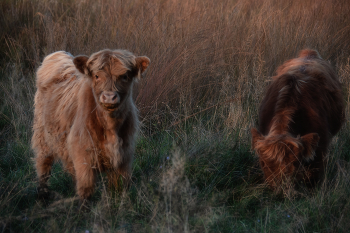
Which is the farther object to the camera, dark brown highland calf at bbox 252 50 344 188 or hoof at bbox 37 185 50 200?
hoof at bbox 37 185 50 200

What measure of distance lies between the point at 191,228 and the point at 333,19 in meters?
6.77

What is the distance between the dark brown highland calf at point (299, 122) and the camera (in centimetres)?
371

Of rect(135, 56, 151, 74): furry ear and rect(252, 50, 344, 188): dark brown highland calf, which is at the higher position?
rect(135, 56, 151, 74): furry ear

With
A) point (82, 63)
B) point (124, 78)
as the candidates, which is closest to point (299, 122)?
point (124, 78)

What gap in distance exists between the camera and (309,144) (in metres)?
3.71

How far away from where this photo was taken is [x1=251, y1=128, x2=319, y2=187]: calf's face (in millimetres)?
3678

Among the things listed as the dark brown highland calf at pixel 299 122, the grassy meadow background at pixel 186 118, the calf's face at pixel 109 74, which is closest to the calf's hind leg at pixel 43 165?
the grassy meadow background at pixel 186 118

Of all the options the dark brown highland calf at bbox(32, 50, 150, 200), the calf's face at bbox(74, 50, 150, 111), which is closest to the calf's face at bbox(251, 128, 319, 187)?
the dark brown highland calf at bbox(32, 50, 150, 200)

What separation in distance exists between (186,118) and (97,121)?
174 cm

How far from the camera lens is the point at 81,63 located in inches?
139

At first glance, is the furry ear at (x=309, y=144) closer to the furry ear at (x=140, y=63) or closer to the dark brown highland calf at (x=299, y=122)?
the dark brown highland calf at (x=299, y=122)

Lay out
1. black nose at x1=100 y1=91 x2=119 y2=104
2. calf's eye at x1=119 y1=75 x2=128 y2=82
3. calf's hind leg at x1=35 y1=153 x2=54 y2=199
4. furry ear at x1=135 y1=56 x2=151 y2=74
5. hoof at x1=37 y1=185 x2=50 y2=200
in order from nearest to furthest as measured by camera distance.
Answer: black nose at x1=100 y1=91 x2=119 y2=104, calf's eye at x1=119 y1=75 x2=128 y2=82, furry ear at x1=135 y1=56 x2=151 y2=74, hoof at x1=37 y1=185 x2=50 y2=200, calf's hind leg at x1=35 y1=153 x2=54 y2=199

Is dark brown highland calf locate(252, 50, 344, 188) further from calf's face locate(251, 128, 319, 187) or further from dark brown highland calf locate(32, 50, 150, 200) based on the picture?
dark brown highland calf locate(32, 50, 150, 200)

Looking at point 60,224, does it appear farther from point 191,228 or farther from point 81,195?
point 191,228
